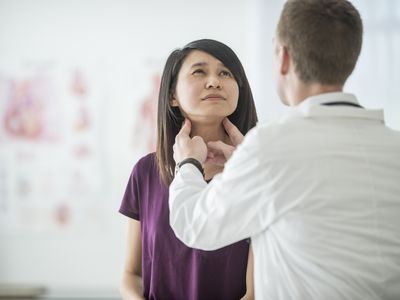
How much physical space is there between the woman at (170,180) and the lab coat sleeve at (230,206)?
36 cm

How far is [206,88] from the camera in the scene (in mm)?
1397

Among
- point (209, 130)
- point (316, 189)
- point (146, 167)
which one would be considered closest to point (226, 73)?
point (209, 130)

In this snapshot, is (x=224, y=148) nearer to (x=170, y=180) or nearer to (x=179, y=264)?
(x=170, y=180)

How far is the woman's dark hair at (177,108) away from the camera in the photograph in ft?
4.68

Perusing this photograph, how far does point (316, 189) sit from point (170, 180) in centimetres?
65

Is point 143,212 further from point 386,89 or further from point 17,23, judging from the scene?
point 17,23

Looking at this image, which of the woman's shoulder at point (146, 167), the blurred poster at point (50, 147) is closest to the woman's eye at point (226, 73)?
the woman's shoulder at point (146, 167)

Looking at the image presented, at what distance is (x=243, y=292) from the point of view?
1.35 meters

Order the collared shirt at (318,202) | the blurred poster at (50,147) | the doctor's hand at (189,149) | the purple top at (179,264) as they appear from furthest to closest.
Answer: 1. the blurred poster at (50,147)
2. the purple top at (179,264)
3. the doctor's hand at (189,149)
4. the collared shirt at (318,202)

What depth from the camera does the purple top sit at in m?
1.34

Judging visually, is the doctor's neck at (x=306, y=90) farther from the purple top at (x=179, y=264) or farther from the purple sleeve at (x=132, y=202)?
the purple sleeve at (x=132, y=202)

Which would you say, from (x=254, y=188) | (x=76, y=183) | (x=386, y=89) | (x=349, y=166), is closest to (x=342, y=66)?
(x=349, y=166)

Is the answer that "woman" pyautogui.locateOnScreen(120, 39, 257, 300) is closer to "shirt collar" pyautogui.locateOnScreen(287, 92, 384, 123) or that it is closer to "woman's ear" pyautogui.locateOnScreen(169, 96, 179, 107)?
"woman's ear" pyautogui.locateOnScreen(169, 96, 179, 107)

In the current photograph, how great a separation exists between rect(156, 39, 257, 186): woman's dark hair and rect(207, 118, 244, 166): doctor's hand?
0.35ft
